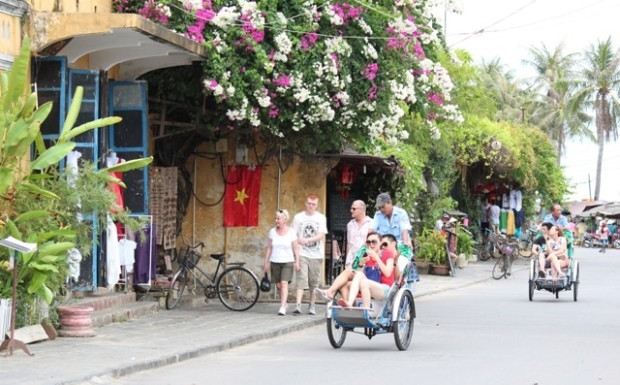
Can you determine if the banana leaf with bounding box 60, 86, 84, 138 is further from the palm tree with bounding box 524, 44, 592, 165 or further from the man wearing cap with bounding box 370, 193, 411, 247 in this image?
the palm tree with bounding box 524, 44, 592, 165

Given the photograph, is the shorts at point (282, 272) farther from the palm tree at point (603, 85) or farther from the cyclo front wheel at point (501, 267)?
the palm tree at point (603, 85)

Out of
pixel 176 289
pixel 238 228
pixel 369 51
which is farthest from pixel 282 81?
pixel 238 228

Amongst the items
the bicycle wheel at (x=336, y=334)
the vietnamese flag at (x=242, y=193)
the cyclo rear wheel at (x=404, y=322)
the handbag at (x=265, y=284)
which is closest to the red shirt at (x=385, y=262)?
the cyclo rear wheel at (x=404, y=322)

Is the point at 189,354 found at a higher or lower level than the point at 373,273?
lower

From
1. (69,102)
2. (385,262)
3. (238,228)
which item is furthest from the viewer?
(238,228)

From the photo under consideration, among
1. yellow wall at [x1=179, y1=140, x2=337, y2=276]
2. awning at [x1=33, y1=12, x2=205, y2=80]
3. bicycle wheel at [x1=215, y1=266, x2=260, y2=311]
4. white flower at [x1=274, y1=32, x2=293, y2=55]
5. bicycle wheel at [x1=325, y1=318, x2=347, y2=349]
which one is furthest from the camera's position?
yellow wall at [x1=179, y1=140, x2=337, y2=276]

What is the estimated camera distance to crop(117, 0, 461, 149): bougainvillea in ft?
61.1

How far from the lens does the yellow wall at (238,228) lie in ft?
71.7

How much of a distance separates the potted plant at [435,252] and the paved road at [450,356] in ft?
44.4

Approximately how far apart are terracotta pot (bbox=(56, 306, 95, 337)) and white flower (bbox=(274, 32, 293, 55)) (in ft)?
19.5

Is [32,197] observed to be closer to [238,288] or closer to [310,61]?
[238,288]

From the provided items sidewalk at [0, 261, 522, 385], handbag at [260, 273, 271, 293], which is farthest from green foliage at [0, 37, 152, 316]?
handbag at [260, 273, 271, 293]

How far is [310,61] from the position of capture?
63.0 feet

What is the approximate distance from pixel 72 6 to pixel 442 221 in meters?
20.7
